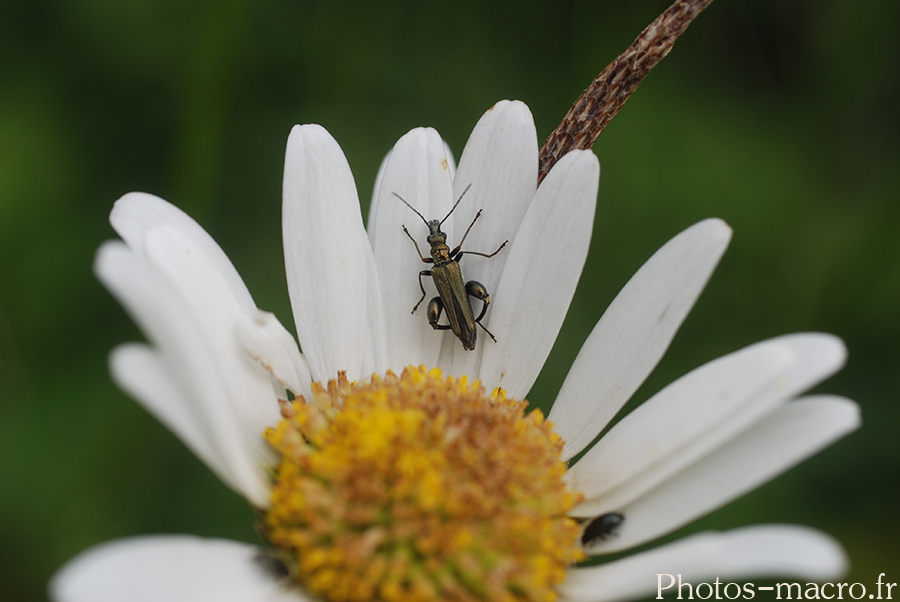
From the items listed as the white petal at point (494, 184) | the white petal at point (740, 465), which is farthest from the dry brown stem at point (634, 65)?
the white petal at point (740, 465)

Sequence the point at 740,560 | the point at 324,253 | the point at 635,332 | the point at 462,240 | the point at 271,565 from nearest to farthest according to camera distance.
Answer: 1. the point at 740,560
2. the point at 271,565
3. the point at 635,332
4. the point at 324,253
5. the point at 462,240

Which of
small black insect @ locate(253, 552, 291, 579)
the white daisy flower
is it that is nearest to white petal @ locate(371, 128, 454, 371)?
the white daisy flower

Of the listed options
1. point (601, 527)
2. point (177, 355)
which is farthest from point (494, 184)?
point (177, 355)

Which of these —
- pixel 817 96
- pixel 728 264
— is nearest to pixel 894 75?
pixel 817 96

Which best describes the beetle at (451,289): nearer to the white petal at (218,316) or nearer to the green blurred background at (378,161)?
the white petal at (218,316)

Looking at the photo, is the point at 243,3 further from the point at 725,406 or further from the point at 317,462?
the point at 725,406

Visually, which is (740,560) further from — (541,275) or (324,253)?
(324,253)
